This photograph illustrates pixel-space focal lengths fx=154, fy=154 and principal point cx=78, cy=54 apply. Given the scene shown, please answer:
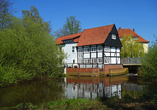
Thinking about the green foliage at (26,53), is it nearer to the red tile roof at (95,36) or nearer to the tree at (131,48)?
the red tile roof at (95,36)

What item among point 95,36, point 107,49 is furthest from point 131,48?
point 95,36

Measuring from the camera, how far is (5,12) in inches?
880

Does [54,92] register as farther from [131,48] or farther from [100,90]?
[131,48]

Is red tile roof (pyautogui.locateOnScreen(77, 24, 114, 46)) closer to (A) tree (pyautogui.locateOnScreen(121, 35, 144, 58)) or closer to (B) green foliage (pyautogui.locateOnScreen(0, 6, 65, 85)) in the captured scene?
(A) tree (pyautogui.locateOnScreen(121, 35, 144, 58))

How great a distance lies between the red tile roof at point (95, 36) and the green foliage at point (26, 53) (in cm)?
835

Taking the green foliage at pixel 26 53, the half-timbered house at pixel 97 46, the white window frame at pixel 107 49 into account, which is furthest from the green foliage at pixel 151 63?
the green foliage at pixel 26 53

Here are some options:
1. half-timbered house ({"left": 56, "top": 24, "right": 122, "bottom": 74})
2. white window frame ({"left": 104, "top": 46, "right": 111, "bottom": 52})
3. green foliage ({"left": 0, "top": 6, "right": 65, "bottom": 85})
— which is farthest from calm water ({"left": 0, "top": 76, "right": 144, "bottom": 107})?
white window frame ({"left": 104, "top": 46, "right": 111, "bottom": 52})

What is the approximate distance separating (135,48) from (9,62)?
27146 mm

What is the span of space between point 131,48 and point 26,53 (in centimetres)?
2480

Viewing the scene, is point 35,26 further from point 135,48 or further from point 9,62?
point 135,48

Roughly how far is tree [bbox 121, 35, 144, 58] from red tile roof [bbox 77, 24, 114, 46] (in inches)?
263

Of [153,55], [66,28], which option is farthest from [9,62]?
[66,28]

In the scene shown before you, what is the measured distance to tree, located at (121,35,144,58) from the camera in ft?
113

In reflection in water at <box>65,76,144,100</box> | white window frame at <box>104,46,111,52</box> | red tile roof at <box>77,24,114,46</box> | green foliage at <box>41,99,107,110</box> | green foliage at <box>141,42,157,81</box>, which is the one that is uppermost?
red tile roof at <box>77,24,114,46</box>
